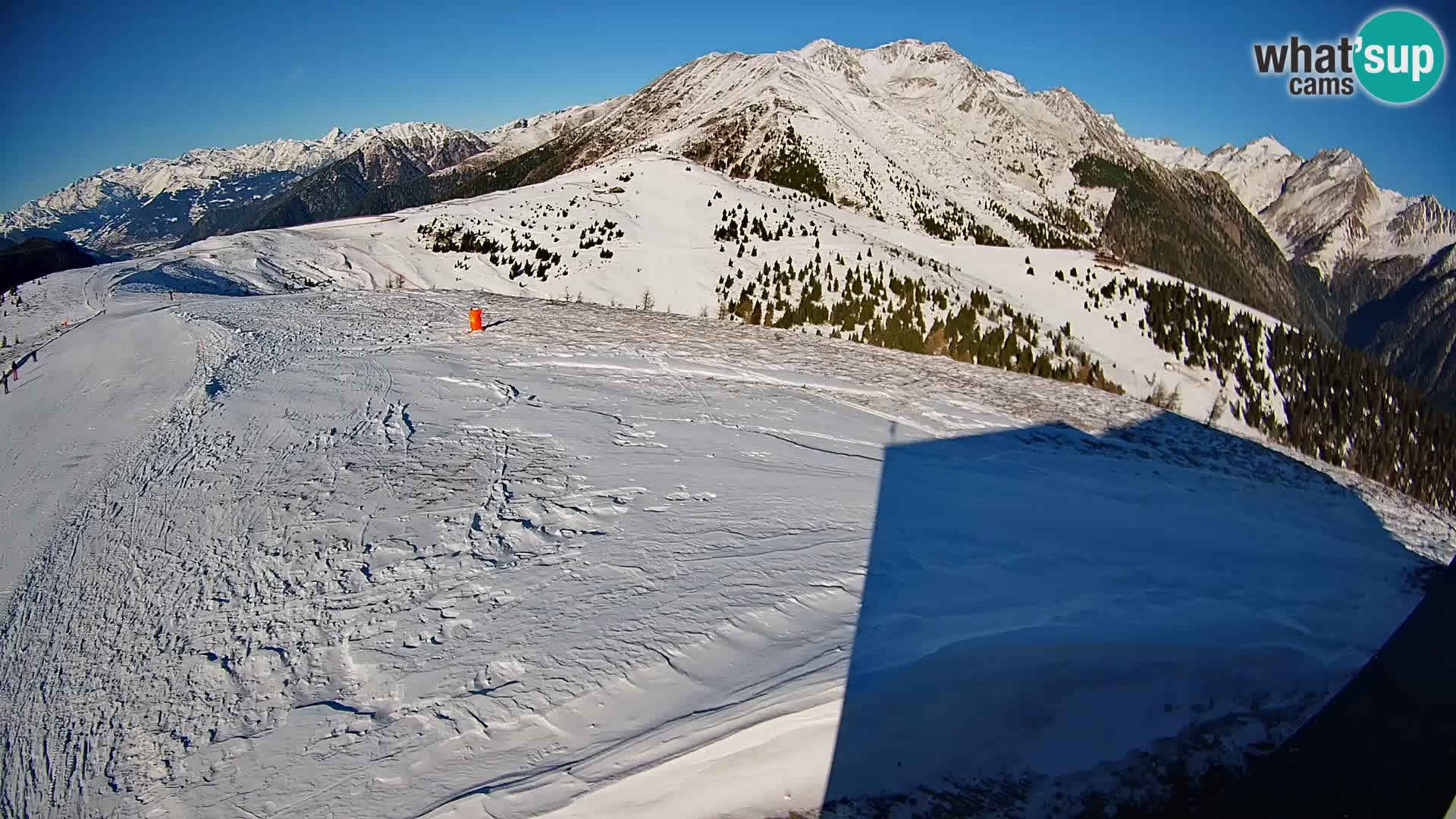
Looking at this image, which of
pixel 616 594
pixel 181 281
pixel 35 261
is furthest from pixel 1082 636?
pixel 35 261

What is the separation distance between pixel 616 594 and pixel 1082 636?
11.7ft

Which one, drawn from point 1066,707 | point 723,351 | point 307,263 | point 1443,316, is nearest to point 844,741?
point 1066,707

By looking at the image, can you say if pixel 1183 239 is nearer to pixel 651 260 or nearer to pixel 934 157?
pixel 934 157

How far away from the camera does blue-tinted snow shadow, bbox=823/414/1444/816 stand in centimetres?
389

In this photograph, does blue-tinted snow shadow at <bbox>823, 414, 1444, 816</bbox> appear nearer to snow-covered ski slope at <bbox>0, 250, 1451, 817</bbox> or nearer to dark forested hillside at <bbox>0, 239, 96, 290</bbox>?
snow-covered ski slope at <bbox>0, 250, 1451, 817</bbox>

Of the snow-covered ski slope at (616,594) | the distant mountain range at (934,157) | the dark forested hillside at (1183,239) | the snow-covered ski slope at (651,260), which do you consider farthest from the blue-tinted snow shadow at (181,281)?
A: the dark forested hillside at (1183,239)

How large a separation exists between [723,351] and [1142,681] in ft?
31.1

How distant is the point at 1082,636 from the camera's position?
4980 millimetres

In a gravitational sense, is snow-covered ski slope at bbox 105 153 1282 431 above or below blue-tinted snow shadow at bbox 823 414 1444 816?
above

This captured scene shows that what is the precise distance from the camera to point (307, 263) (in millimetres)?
20000

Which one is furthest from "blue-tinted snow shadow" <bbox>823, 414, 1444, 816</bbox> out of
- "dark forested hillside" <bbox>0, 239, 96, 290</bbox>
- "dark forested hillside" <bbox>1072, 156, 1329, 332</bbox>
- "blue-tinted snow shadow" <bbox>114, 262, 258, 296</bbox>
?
"dark forested hillside" <bbox>1072, 156, 1329, 332</bbox>

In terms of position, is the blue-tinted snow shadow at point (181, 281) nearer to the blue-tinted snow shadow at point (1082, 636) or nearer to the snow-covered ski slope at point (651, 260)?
the snow-covered ski slope at point (651, 260)

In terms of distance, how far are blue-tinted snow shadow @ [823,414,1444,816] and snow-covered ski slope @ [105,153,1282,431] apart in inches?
443

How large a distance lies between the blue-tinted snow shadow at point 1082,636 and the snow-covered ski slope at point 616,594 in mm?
29
